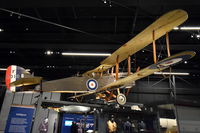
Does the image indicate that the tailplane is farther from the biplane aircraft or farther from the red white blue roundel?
the red white blue roundel

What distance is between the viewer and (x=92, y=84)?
4586 mm

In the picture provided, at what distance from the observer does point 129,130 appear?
8.20 m

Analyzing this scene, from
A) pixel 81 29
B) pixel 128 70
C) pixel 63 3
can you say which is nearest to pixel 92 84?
pixel 128 70

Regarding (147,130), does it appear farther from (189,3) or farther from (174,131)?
(189,3)

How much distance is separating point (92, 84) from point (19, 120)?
593cm

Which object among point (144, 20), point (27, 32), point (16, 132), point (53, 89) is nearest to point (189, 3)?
point (144, 20)

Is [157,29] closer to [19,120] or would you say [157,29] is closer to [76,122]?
[19,120]

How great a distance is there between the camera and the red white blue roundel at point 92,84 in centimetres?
454

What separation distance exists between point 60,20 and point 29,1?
1736 mm

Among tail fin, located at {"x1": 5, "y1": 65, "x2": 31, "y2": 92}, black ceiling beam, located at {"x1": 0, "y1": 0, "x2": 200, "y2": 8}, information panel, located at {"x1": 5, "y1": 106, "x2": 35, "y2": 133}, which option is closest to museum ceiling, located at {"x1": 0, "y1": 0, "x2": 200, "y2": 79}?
black ceiling beam, located at {"x1": 0, "y1": 0, "x2": 200, "y2": 8}

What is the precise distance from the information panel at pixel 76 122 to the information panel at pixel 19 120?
290 centimetres

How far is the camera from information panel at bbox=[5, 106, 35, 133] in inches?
299

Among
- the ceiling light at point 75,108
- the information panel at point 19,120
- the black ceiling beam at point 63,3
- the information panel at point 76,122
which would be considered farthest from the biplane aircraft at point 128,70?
the information panel at point 76,122

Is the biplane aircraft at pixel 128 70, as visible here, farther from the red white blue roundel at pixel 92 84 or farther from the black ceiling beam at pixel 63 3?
the black ceiling beam at pixel 63 3
